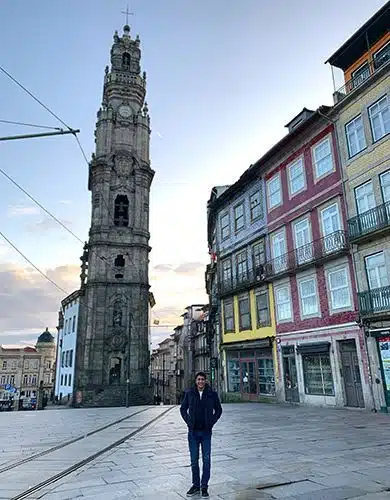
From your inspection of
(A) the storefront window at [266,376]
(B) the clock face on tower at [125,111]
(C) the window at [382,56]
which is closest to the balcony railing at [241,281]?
(A) the storefront window at [266,376]

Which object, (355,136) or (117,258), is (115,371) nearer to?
(117,258)

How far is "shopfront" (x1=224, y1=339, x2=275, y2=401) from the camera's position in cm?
2394

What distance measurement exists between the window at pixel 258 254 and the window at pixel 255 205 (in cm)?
194

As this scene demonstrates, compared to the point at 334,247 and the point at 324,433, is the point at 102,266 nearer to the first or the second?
the point at 334,247

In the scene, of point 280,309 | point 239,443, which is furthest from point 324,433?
point 280,309

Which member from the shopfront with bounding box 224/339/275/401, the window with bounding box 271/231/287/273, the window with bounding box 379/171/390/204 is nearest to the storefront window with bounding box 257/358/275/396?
the shopfront with bounding box 224/339/275/401

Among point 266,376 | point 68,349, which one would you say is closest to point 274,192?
point 266,376

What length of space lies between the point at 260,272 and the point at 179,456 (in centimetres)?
1743

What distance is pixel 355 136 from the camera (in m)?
19.2

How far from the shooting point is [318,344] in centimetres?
1983

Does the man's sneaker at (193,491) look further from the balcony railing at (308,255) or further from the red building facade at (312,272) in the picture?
the balcony railing at (308,255)

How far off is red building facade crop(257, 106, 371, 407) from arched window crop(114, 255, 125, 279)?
24.4m

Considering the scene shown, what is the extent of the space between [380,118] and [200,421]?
1656cm

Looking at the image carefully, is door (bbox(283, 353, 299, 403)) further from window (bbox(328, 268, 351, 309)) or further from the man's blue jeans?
the man's blue jeans
